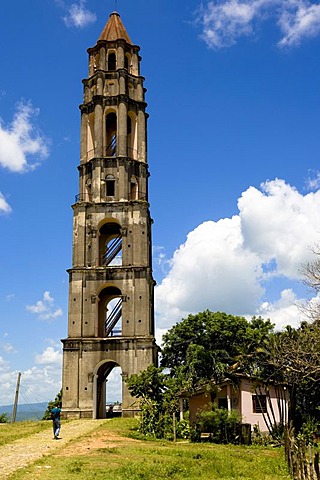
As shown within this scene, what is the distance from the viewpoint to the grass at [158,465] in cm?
1579

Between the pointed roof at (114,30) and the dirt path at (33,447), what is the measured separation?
30939 mm

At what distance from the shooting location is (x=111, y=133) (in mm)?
47500

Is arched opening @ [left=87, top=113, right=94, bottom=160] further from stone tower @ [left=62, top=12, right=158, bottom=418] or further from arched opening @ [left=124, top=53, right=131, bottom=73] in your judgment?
arched opening @ [left=124, top=53, right=131, bottom=73]

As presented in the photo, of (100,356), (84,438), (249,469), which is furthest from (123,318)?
(249,469)

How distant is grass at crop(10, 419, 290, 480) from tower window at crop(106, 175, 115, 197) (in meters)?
22.7

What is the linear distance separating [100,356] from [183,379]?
819cm


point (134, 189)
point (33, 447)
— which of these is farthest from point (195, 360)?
point (134, 189)

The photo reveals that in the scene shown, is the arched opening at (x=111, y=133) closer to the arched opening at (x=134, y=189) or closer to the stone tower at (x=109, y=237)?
the stone tower at (x=109, y=237)

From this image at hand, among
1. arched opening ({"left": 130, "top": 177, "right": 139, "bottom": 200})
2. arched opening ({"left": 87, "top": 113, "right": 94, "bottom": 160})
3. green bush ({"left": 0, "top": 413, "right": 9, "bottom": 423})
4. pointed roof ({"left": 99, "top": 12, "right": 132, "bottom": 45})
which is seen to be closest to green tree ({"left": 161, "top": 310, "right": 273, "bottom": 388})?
arched opening ({"left": 130, "top": 177, "right": 139, "bottom": 200})

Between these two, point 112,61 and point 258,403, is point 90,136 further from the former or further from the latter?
point 258,403

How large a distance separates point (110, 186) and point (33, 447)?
24586 millimetres

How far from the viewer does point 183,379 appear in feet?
104

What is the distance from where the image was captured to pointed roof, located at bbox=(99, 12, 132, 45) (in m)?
48.1

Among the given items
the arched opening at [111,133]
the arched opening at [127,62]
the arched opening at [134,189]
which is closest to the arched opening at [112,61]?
the arched opening at [127,62]
